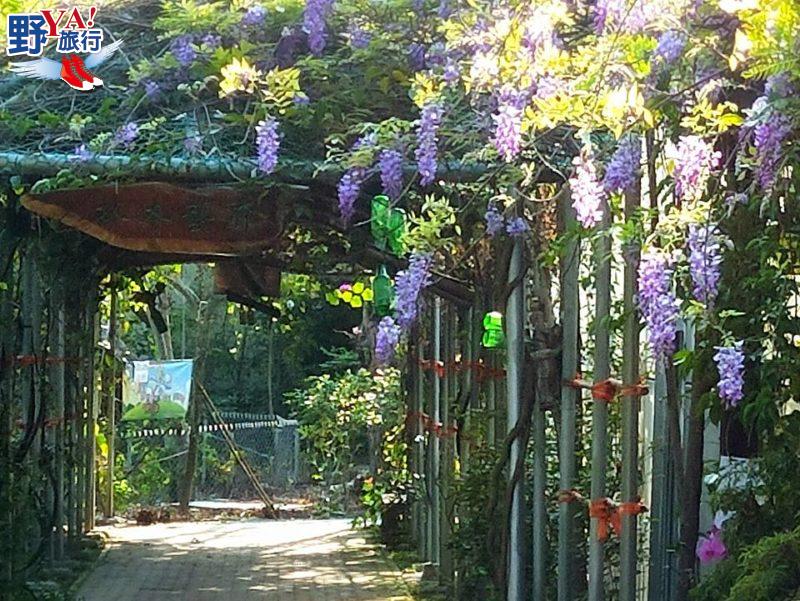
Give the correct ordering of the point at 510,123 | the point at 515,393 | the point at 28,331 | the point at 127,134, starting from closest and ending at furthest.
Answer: the point at 510,123 → the point at 127,134 → the point at 515,393 → the point at 28,331

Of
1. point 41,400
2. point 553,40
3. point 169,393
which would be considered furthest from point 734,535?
point 169,393

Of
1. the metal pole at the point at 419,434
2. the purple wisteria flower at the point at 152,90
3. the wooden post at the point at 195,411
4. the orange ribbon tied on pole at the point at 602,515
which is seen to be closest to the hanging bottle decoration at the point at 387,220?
the purple wisteria flower at the point at 152,90

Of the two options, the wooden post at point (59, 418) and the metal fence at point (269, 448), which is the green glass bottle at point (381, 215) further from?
the metal fence at point (269, 448)

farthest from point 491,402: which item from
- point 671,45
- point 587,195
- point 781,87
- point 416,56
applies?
point 781,87

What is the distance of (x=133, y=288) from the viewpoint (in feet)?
33.9

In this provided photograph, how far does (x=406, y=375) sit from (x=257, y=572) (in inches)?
73.1

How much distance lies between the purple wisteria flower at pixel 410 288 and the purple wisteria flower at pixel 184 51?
4.37 feet

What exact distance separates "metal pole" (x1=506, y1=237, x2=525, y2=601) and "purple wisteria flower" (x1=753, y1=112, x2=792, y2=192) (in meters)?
2.36

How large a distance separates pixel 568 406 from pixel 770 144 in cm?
222

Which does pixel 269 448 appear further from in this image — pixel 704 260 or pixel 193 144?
pixel 704 260

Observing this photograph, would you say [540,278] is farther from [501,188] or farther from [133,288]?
[133,288]

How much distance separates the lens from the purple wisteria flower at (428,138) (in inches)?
163

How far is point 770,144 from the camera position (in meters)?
2.88

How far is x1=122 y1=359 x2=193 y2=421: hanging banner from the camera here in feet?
39.1
